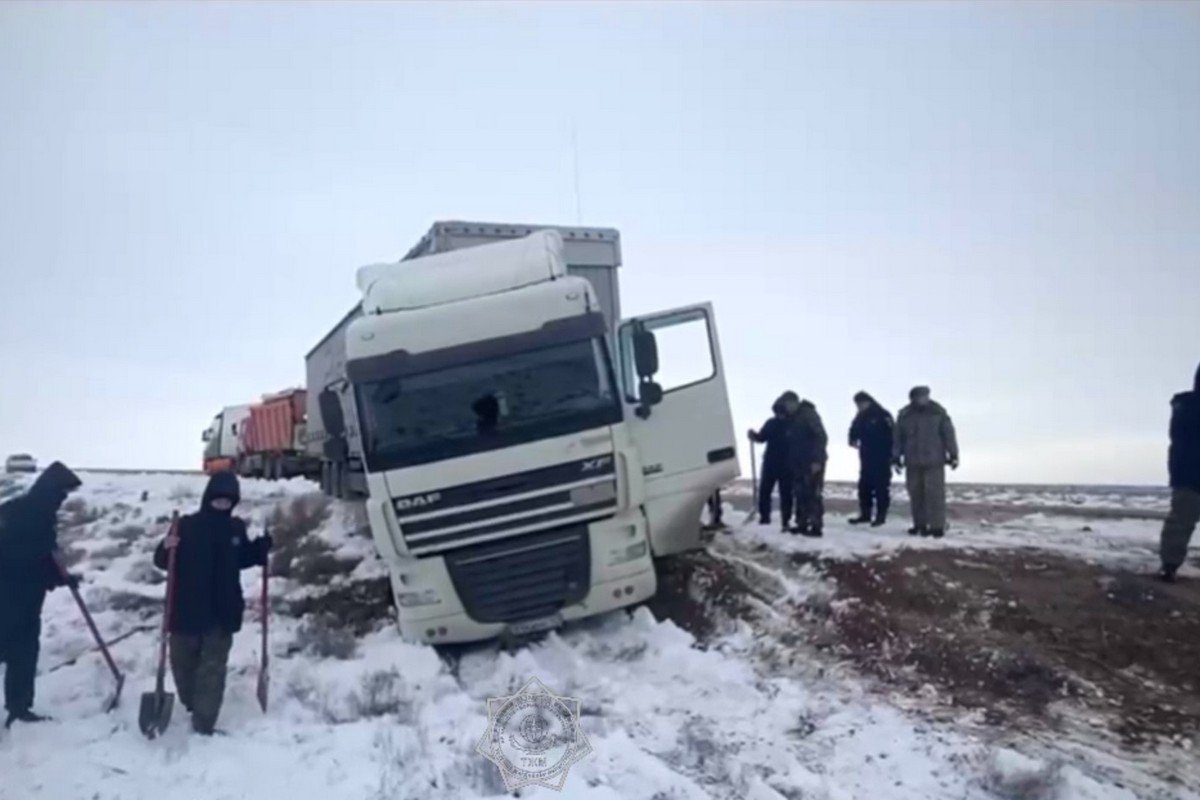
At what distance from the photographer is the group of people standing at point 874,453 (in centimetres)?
1262

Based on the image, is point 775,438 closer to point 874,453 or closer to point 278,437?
point 874,453

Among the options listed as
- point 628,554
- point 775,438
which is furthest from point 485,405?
point 775,438

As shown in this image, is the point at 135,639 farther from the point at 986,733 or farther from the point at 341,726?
the point at 986,733

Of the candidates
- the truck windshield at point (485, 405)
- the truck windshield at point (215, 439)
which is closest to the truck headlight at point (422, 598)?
the truck windshield at point (485, 405)

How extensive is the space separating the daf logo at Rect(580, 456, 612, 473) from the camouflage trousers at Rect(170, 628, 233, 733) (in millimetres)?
3375

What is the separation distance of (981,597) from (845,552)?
1969 mm

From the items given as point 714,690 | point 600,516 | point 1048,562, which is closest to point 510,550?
point 600,516

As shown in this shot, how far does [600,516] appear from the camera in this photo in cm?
948

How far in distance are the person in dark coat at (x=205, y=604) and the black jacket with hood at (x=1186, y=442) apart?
8.67 meters

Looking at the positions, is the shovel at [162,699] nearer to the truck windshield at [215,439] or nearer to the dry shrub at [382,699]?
the dry shrub at [382,699]

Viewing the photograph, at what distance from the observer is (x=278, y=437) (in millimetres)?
31969

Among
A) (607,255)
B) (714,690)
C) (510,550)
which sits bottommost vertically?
(714,690)

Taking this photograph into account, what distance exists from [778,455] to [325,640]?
6686 millimetres

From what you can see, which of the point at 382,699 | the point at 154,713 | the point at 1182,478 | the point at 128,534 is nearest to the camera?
the point at 154,713
